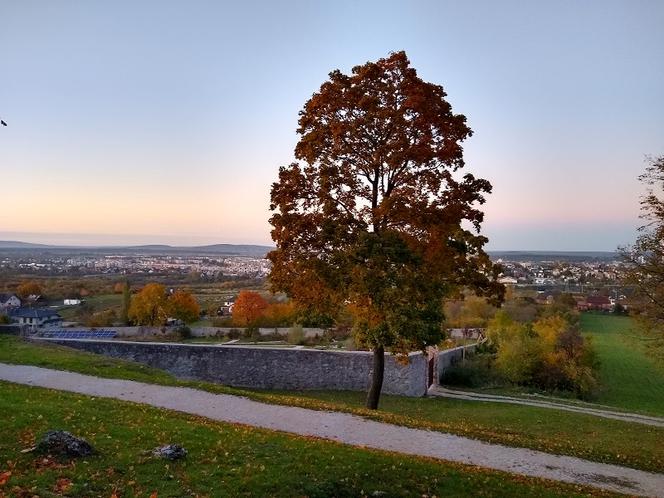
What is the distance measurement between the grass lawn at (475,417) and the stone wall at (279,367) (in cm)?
89

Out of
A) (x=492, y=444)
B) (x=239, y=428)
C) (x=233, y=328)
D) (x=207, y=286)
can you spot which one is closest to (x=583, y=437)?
(x=492, y=444)

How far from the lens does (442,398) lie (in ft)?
92.5

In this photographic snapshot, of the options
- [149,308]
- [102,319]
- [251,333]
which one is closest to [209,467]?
[251,333]

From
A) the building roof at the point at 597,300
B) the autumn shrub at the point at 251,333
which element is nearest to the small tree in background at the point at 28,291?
the autumn shrub at the point at 251,333

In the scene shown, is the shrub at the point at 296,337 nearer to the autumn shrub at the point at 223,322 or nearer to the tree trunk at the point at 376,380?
the autumn shrub at the point at 223,322

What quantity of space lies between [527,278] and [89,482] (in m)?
133

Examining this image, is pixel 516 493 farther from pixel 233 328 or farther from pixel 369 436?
pixel 233 328

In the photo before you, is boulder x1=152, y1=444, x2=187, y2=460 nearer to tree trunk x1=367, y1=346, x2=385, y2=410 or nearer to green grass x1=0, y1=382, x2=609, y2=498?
green grass x1=0, y1=382, x2=609, y2=498

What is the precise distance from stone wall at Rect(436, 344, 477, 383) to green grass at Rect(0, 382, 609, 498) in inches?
874

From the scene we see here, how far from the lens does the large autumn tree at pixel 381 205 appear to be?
17.2 metres

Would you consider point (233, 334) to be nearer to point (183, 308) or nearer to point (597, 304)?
point (183, 308)

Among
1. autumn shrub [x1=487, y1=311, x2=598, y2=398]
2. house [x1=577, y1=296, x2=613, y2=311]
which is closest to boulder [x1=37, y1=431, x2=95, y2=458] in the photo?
autumn shrub [x1=487, y1=311, x2=598, y2=398]

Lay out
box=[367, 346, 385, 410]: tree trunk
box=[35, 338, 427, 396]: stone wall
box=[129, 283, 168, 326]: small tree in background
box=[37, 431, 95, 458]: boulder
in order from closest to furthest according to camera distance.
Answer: box=[37, 431, 95, 458]: boulder < box=[367, 346, 385, 410]: tree trunk < box=[35, 338, 427, 396]: stone wall < box=[129, 283, 168, 326]: small tree in background

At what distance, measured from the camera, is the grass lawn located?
15664 mm
